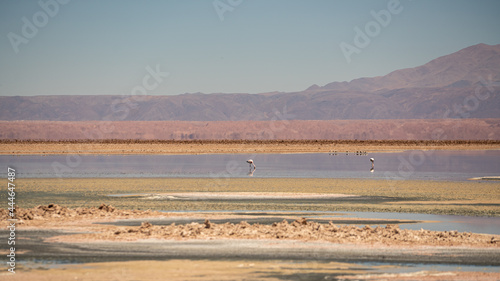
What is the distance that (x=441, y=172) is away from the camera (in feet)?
134

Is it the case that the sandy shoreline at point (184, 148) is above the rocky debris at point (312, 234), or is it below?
above

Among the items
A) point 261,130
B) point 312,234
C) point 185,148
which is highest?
point 261,130

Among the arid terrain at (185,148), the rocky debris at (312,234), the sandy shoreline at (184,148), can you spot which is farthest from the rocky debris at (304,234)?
the sandy shoreline at (184,148)

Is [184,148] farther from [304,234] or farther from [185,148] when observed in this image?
[304,234]

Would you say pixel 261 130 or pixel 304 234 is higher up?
pixel 261 130

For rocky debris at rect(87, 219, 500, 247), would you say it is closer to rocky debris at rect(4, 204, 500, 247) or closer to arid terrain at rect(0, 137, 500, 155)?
rocky debris at rect(4, 204, 500, 247)

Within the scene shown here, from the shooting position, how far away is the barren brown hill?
162438 mm

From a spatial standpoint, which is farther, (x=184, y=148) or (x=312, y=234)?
(x=184, y=148)

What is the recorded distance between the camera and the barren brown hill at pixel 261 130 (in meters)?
162

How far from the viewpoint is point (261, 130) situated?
176500mm

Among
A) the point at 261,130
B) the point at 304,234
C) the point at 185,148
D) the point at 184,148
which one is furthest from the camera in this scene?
the point at 261,130

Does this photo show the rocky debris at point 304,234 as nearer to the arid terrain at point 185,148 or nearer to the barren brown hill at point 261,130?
the arid terrain at point 185,148

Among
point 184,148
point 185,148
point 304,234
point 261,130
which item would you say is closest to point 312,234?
point 304,234

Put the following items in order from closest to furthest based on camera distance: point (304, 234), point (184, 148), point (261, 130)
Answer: point (304, 234), point (184, 148), point (261, 130)
